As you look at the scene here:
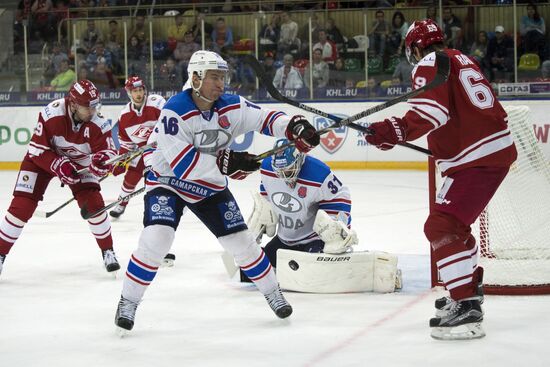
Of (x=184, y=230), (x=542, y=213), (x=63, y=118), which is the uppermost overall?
(x=63, y=118)

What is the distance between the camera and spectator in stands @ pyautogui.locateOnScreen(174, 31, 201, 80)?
37.4ft

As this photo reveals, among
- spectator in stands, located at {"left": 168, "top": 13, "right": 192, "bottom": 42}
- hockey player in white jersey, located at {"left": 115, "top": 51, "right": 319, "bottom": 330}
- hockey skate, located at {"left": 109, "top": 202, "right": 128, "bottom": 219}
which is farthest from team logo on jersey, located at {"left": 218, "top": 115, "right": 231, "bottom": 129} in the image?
spectator in stands, located at {"left": 168, "top": 13, "right": 192, "bottom": 42}

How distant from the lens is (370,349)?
12.1 feet

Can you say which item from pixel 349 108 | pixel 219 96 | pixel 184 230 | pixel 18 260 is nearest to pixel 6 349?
pixel 219 96

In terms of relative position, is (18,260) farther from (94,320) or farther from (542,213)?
(542,213)

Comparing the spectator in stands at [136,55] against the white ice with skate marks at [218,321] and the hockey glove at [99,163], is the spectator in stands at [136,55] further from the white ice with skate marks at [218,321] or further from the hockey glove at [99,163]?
the hockey glove at [99,163]

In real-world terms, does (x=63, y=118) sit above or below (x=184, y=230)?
above

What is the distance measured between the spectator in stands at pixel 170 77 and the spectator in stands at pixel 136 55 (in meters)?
0.25

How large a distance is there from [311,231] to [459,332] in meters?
1.43

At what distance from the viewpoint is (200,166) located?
3.91 meters

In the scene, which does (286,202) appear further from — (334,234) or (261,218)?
(334,234)

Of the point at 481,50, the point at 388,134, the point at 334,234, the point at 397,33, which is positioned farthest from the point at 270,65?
the point at 388,134

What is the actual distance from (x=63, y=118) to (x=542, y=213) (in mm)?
2578

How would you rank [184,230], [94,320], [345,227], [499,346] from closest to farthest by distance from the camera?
[499,346], [94,320], [345,227], [184,230]
